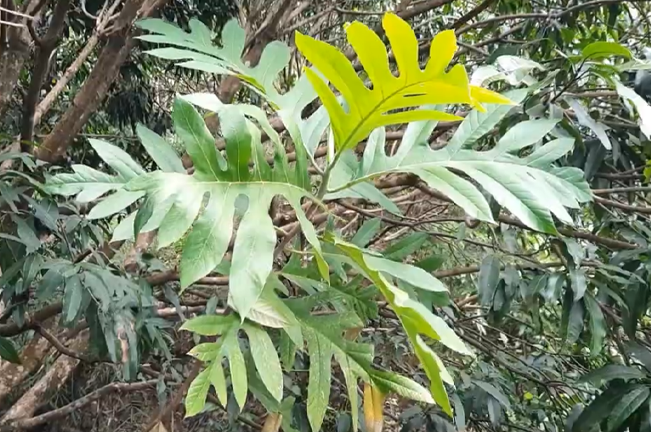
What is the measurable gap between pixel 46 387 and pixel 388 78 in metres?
1.44

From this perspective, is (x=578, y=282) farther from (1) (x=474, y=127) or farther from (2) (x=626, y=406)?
(1) (x=474, y=127)

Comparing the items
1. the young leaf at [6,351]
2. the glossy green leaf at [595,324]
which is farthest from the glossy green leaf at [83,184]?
the glossy green leaf at [595,324]

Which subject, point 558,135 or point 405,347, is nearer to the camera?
point 558,135

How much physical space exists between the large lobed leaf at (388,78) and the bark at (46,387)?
45.2 inches

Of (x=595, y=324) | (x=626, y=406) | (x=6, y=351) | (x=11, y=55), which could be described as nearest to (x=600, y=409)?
(x=626, y=406)

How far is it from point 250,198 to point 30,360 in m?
1.13

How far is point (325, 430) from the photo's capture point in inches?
76.9

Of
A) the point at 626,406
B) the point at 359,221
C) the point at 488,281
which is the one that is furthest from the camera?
the point at 359,221

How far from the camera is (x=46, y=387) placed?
1502 millimetres

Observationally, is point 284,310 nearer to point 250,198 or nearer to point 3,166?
point 250,198

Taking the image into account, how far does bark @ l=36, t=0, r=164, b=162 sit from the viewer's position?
111cm

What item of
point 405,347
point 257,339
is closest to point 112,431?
point 405,347

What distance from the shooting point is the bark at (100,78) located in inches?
43.7

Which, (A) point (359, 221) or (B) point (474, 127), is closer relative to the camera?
(B) point (474, 127)
